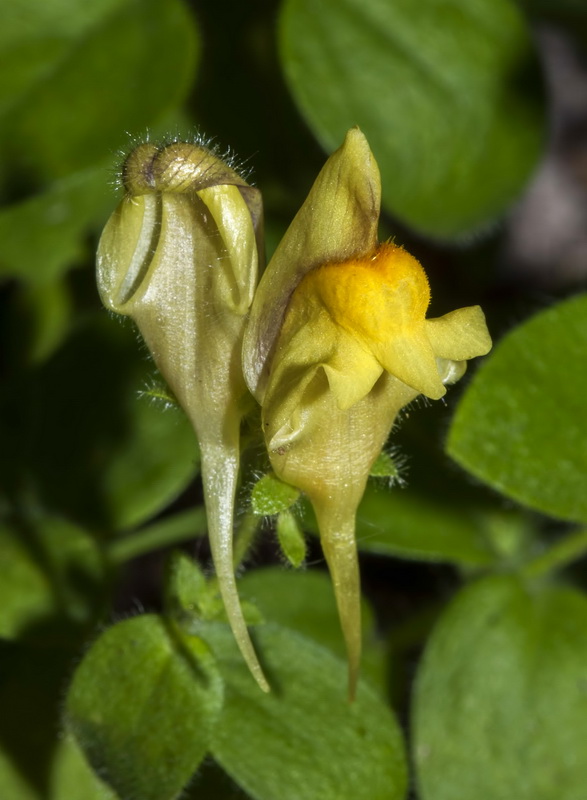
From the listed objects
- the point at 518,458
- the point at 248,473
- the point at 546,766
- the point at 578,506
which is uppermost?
the point at 248,473

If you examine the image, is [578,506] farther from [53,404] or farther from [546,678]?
[53,404]

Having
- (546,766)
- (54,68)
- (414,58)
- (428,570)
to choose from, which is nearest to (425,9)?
(414,58)

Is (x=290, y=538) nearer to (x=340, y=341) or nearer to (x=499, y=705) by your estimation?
(x=340, y=341)

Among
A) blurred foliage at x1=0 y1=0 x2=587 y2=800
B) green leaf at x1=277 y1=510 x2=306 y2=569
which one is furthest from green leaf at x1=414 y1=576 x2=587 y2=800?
green leaf at x1=277 y1=510 x2=306 y2=569

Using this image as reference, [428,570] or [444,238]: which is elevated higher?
[444,238]

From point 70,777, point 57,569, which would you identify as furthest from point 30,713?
point 57,569

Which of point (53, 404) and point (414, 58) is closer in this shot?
point (53, 404)
